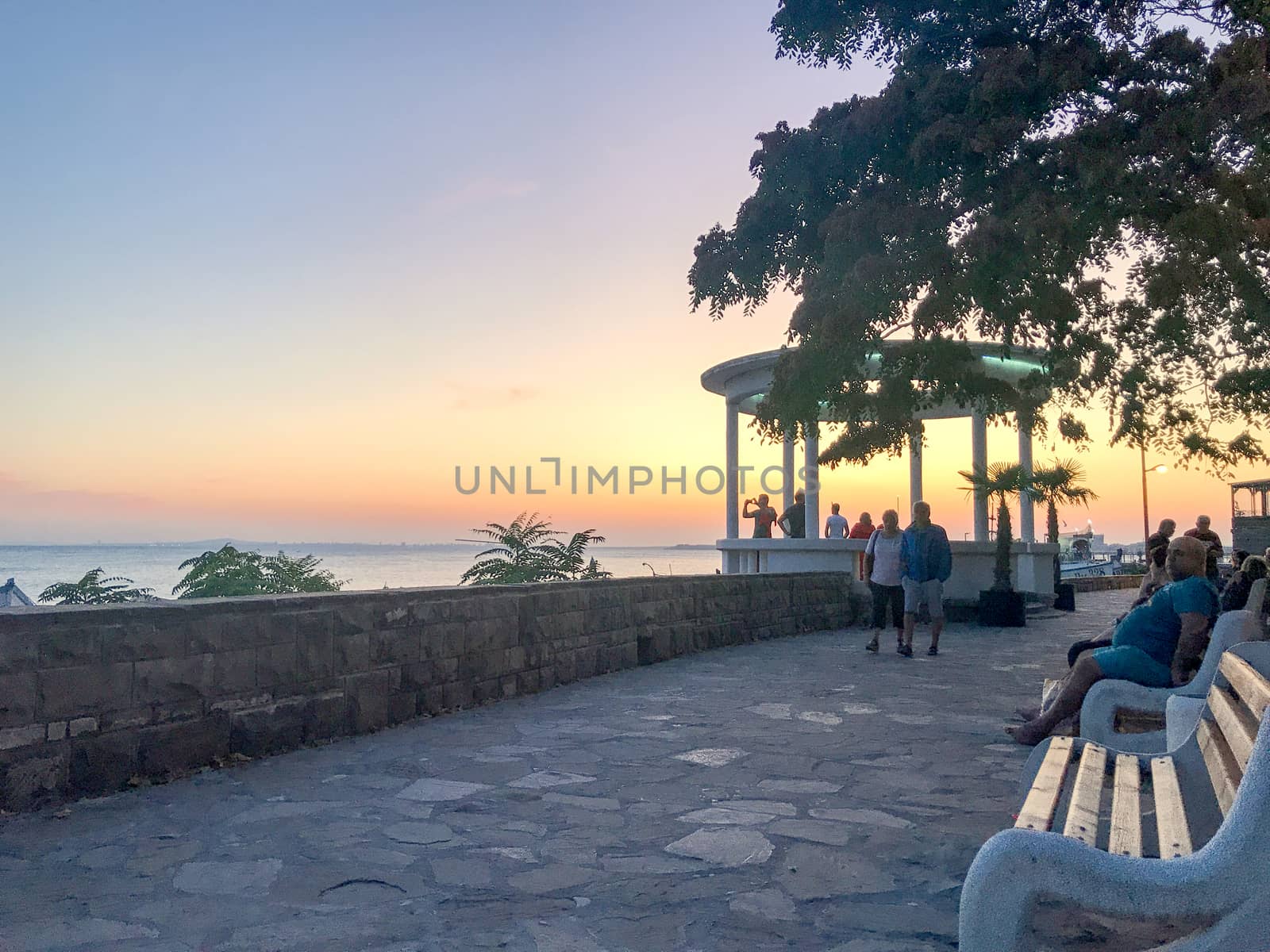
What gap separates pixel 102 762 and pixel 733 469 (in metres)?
15.6

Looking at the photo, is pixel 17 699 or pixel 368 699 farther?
pixel 368 699

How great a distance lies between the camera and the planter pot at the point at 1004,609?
1592cm

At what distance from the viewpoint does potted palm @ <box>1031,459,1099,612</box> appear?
708 inches

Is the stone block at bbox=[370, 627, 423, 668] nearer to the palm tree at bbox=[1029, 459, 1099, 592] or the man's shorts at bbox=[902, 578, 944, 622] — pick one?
the man's shorts at bbox=[902, 578, 944, 622]

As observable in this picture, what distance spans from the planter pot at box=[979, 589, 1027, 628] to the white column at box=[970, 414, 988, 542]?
2.09 m

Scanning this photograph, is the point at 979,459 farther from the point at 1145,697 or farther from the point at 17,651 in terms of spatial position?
the point at 17,651

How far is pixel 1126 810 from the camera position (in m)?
2.85

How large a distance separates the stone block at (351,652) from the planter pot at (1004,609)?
1197 centimetres

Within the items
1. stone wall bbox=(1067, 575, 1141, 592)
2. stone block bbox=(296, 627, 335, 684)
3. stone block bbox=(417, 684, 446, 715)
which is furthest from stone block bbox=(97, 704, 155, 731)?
stone wall bbox=(1067, 575, 1141, 592)

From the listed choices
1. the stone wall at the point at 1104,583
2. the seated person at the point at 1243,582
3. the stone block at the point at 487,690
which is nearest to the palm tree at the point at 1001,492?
the seated person at the point at 1243,582

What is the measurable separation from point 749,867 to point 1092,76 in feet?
29.7

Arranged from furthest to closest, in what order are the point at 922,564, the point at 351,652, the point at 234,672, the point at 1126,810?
1. the point at 922,564
2. the point at 351,652
3. the point at 234,672
4. the point at 1126,810

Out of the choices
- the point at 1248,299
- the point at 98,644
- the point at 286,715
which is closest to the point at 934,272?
the point at 1248,299

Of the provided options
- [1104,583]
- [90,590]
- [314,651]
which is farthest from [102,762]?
[1104,583]
